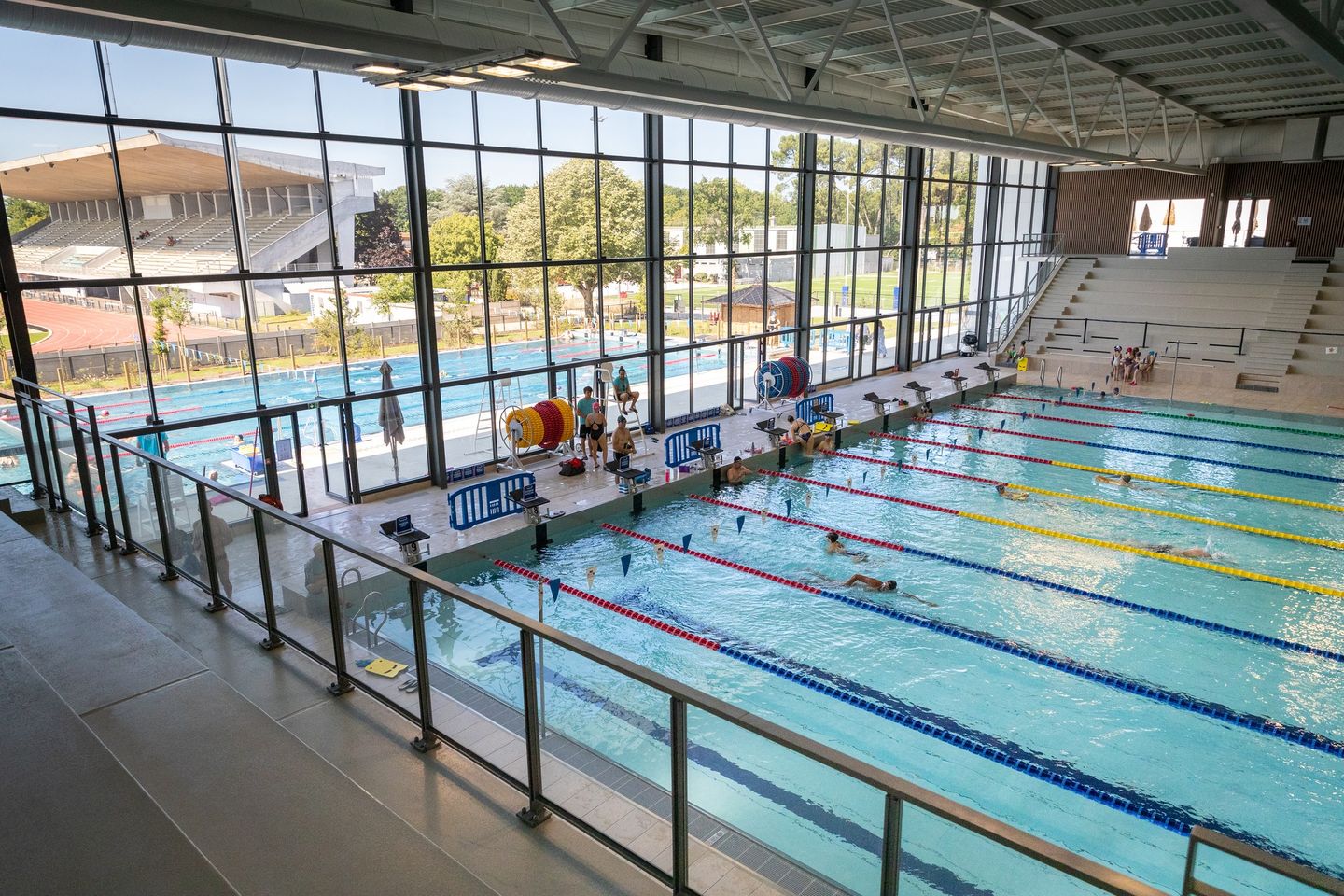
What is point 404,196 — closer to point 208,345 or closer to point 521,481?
point 208,345

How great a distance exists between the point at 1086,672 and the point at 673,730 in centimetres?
586

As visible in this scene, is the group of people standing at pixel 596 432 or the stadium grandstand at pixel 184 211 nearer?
the stadium grandstand at pixel 184 211

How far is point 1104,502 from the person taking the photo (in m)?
11.4

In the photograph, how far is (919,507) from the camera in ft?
37.0

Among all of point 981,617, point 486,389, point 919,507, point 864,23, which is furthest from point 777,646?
point 864,23

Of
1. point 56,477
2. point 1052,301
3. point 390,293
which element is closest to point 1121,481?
point 390,293

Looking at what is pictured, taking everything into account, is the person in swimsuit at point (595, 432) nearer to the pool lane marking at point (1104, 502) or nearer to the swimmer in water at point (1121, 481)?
the pool lane marking at point (1104, 502)

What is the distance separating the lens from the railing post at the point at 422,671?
3.16 meters

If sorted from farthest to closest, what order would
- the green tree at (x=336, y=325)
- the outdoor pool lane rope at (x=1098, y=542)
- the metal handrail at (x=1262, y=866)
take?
the green tree at (x=336, y=325) → the outdoor pool lane rope at (x=1098, y=542) → the metal handrail at (x=1262, y=866)

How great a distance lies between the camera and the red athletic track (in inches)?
316

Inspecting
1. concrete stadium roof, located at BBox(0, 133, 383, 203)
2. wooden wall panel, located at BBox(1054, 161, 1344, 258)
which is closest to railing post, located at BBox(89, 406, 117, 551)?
concrete stadium roof, located at BBox(0, 133, 383, 203)

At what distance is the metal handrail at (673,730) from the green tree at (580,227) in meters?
8.45

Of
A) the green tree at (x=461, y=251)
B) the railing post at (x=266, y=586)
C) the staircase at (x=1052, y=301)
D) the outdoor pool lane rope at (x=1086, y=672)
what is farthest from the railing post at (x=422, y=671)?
the staircase at (x=1052, y=301)

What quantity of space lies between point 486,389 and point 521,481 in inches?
80.7
